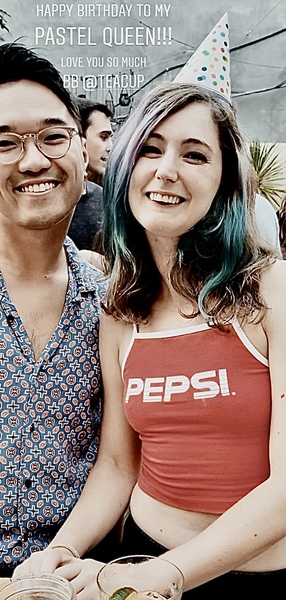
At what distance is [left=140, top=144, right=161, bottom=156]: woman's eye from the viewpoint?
124 cm

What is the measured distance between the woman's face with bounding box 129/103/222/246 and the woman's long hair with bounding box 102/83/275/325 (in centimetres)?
2

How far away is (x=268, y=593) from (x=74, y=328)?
62cm

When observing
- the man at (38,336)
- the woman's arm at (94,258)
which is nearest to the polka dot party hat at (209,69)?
the man at (38,336)

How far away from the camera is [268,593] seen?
115 centimetres

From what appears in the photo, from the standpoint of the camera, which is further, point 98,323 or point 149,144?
point 98,323

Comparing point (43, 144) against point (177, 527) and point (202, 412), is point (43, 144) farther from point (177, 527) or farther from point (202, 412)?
point (177, 527)

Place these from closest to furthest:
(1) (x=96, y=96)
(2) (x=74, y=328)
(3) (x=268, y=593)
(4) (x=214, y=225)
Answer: (3) (x=268, y=593)
(4) (x=214, y=225)
(2) (x=74, y=328)
(1) (x=96, y=96)

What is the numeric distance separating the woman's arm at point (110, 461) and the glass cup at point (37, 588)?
365 millimetres

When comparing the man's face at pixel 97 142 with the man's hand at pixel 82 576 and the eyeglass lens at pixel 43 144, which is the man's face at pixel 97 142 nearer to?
the eyeglass lens at pixel 43 144

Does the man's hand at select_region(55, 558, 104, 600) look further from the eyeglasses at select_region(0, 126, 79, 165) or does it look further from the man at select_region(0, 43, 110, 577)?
the eyeglasses at select_region(0, 126, 79, 165)

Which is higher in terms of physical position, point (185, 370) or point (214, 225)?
point (214, 225)

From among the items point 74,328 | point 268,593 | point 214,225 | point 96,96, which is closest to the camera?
point 268,593

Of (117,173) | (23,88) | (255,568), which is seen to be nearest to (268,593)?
(255,568)

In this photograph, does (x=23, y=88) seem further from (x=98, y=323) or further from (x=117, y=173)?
(x=98, y=323)
